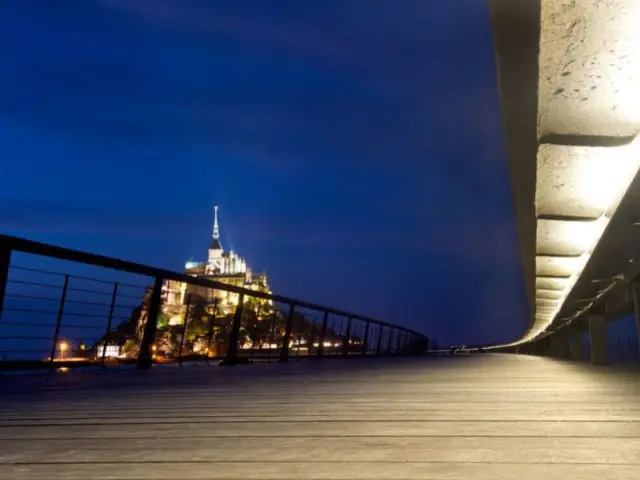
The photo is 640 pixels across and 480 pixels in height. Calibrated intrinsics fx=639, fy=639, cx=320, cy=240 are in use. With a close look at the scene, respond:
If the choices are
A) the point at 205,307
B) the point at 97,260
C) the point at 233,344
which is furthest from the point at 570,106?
the point at 205,307

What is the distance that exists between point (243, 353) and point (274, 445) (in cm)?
701

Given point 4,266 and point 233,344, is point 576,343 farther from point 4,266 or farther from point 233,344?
point 4,266

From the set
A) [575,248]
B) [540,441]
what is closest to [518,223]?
[575,248]

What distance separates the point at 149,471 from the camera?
1482 mm

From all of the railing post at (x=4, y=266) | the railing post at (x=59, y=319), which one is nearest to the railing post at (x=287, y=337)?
the railing post at (x=59, y=319)

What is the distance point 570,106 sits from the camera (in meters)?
2.14

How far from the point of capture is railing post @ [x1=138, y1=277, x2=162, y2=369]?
20.4 feet

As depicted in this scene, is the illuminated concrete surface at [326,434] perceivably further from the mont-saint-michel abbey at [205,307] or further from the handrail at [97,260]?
the mont-saint-michel abbey at [205,307]

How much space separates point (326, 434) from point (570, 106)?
52.7 inches

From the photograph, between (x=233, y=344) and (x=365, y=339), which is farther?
(x=365, y=339)

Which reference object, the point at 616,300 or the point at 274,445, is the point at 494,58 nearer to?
the point at 274,445

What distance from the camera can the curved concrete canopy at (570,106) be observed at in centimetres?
155

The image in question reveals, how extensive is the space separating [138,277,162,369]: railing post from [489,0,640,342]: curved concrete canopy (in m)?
3.81

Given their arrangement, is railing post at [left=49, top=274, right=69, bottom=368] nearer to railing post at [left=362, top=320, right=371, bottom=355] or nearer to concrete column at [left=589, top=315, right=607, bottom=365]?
concrete column at [left=589, top=315, right=607, bottom=365]
